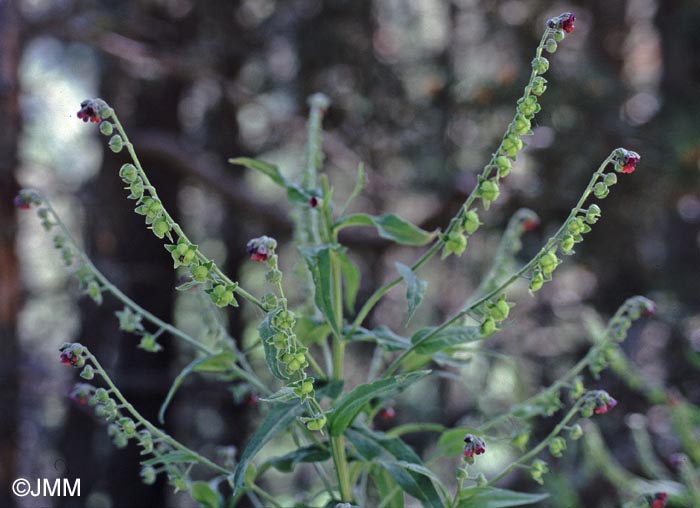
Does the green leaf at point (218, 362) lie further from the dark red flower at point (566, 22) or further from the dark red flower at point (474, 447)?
the dark red flower at point (566, 22)

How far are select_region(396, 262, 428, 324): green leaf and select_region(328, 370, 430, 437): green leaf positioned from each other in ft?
0.30

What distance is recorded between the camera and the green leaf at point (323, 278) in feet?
2.81

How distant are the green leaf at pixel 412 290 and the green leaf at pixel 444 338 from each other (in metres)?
0.03

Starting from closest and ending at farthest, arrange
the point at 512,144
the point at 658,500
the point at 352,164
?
the point at 512,144 → the point at 658,500 → the point at 352,164

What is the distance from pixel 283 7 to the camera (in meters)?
5.29

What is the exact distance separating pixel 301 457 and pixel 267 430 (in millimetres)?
117

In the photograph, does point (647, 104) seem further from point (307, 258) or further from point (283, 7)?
point (307, 258)

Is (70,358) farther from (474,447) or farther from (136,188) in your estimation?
(474,447)

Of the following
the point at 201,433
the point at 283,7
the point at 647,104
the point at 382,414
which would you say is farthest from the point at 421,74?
the point at 382,414

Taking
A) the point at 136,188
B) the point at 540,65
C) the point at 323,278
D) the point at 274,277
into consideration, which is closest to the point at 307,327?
the point at 323,278

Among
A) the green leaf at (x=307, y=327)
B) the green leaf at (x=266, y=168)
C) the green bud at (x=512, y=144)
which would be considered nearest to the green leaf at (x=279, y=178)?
the green leaf at (x=266, y=168)

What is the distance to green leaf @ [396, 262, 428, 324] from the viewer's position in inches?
33.8

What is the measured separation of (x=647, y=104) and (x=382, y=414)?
411 cm

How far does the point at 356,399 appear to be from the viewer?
0.81m
